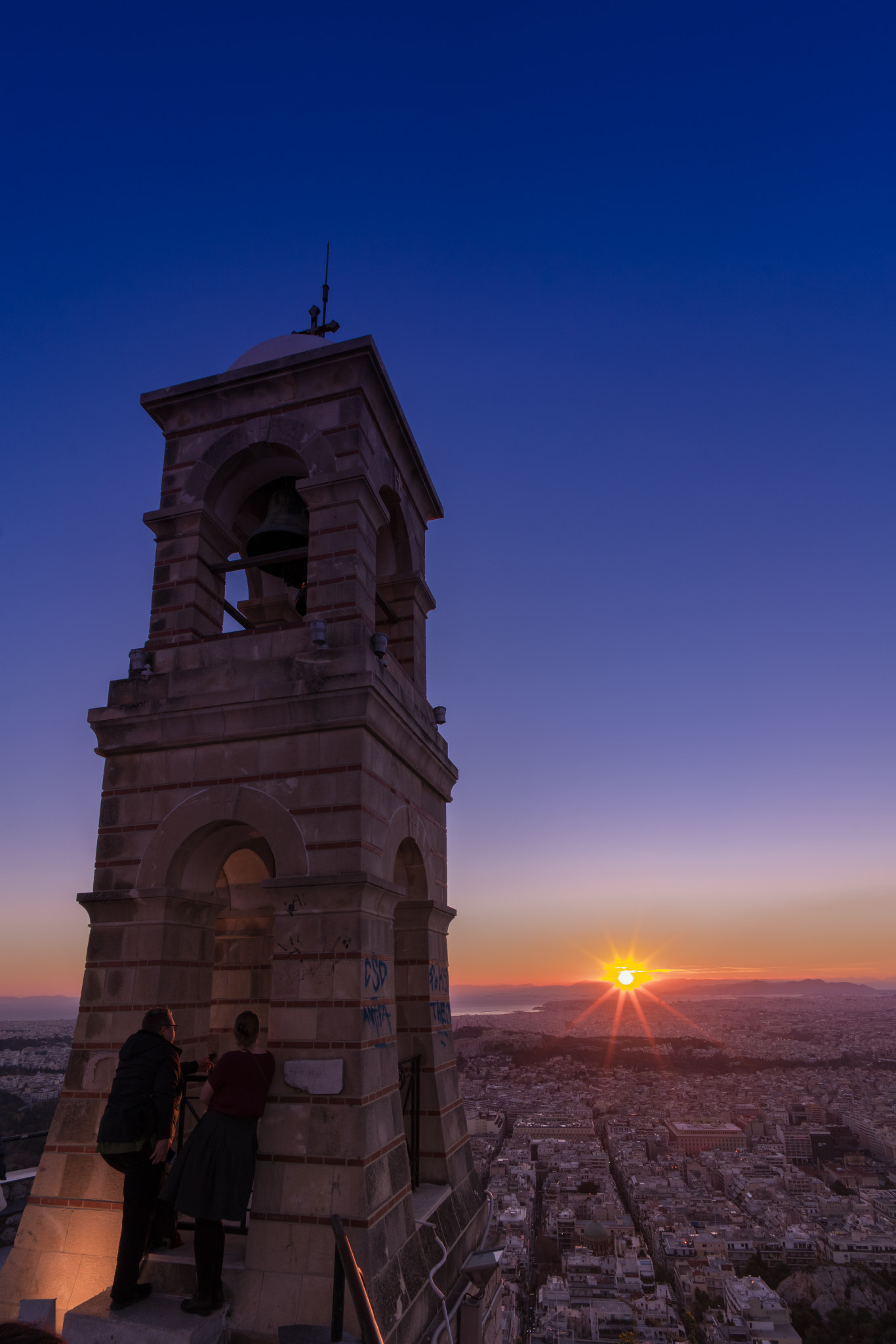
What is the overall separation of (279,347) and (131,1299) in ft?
31.8

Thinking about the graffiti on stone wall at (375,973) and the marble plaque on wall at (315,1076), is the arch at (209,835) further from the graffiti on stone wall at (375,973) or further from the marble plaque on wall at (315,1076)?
the marble plaque on wall at (315,1076)

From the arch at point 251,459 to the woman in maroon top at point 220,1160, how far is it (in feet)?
18.7

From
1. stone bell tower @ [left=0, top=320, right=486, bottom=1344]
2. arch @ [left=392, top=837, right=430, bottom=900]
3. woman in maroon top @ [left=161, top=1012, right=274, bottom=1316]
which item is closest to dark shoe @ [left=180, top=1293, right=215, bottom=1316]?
woman in maroon top @ [left=161, top=1012, right=274, bottom=1316]

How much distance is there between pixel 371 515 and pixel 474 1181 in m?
7.86

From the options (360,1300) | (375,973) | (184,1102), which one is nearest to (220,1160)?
(184,1102)

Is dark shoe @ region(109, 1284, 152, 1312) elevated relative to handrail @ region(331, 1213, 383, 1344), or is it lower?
lower

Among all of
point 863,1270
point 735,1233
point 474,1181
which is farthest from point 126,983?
point 735,1233

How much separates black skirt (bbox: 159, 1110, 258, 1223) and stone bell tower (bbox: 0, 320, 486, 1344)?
324 mm

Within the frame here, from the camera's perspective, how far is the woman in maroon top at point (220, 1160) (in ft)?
19.5

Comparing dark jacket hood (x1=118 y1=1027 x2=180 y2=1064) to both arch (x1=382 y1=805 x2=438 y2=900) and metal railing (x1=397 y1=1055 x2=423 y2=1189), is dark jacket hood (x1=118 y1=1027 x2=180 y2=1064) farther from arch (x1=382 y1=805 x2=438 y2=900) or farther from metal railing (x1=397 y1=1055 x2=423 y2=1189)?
metal railing (x1=397 y1=1055 x2=423 y2=1189)

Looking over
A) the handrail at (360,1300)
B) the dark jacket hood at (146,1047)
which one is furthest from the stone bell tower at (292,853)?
the handrail at (360,1300)

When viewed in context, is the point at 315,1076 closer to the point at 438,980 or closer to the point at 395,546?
the point at 438,980

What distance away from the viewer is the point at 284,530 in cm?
945

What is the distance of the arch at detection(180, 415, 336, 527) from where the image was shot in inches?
352
